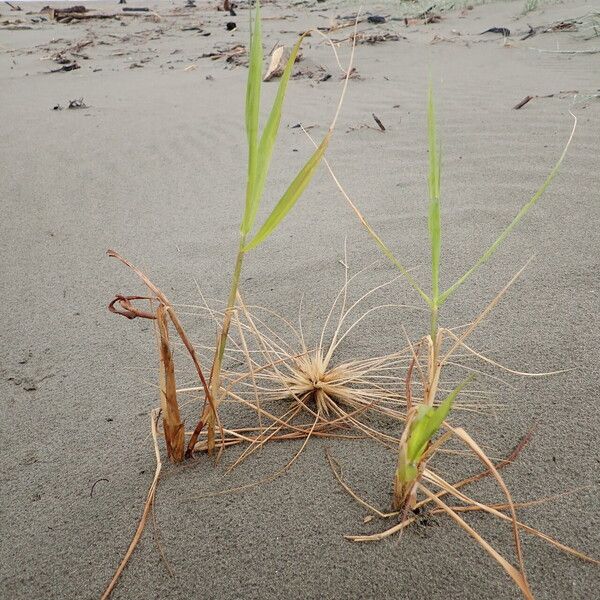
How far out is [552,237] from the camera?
5.44 ft

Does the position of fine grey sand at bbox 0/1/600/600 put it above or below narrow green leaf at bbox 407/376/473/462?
below

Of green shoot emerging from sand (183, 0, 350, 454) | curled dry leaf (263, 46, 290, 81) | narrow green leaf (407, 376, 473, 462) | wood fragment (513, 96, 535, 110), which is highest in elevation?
green shoot emerging from sand (183, 0, 350, 454)

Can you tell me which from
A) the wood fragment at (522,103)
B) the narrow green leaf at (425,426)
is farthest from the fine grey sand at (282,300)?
the narrow green leaf at (425,426)

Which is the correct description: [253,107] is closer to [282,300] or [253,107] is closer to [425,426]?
[425,426]

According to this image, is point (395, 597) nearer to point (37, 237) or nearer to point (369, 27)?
point (37, 237)

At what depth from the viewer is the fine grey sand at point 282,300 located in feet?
2.64

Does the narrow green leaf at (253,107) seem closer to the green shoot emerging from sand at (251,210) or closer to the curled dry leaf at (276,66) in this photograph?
the green shoot emerging from sand at (251,210)

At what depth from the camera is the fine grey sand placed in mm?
803

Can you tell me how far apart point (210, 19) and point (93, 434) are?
5780mm

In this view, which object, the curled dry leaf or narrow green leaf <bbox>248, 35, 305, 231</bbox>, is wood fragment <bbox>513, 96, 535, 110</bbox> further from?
narrow green leaf <bbox>248, 35, 305, 231</bbox>

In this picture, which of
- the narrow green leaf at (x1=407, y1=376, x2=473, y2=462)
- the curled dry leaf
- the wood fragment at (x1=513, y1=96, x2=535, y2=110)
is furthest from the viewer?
the curled dry leaf

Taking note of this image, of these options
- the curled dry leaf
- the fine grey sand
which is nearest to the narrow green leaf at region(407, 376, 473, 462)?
the fine grey sand

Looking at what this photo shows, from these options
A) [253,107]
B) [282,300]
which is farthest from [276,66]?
[253,107]

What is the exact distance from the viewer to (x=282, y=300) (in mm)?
1494
